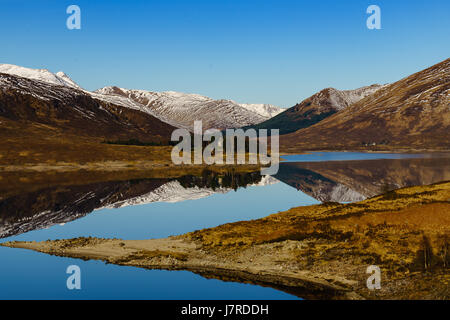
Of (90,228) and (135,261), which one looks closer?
(135,261)

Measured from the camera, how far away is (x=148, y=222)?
69875 millimetres

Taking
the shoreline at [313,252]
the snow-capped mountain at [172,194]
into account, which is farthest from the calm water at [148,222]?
the shoreline at [313,252]

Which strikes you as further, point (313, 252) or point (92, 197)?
point (92, 197)

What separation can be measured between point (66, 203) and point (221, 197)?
109 ft

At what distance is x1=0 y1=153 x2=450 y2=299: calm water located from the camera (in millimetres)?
36125

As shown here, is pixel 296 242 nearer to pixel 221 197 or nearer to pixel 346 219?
pixel 346 219

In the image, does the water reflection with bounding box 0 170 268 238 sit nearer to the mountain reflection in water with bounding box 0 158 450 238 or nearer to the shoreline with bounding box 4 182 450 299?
the mountain reflection in water with bounding box 0 158 450 238

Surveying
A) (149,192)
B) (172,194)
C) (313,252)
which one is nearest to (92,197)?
(149,192)

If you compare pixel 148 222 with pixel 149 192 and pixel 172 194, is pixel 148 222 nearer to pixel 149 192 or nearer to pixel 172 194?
pixel 172 194

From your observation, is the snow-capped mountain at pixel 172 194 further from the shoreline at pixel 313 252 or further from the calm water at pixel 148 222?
the shoreline at pixel 313 252

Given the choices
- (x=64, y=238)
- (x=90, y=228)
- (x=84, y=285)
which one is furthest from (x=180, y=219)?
(x=84, y=285)

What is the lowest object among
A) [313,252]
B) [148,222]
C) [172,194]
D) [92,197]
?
[313,252]

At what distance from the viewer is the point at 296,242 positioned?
154ft

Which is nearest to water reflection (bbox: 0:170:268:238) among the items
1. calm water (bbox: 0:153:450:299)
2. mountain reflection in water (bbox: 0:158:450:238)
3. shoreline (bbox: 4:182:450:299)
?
mountain reflection in water (bbox: 0:158:450:238)
